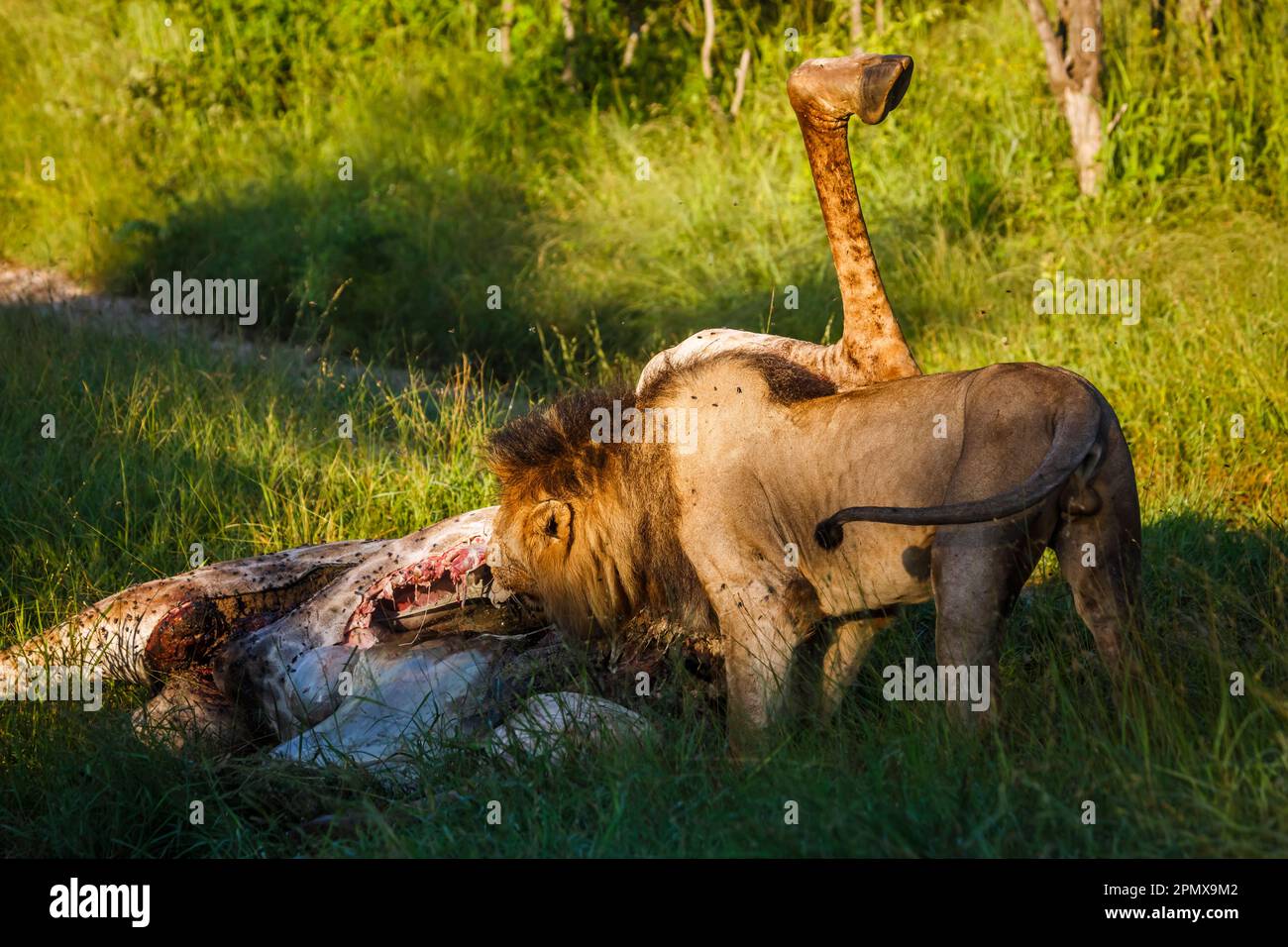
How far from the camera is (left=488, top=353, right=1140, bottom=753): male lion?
303cm

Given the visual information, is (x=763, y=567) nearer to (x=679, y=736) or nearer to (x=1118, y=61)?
(x=679, y=736)

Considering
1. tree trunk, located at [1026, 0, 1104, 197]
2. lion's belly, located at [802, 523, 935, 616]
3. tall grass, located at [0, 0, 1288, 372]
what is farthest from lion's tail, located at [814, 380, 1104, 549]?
tree trunk, located at [1026, 0, 1104, 197]

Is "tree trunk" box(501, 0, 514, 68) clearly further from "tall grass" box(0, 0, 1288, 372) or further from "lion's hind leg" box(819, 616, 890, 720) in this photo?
"lion's hind leg" box(819, 616, 890, 720)

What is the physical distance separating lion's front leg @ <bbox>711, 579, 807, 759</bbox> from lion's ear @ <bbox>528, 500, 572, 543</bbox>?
643 mm

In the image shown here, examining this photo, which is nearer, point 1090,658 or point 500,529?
point 1090,658

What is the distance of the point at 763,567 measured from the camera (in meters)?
3.46

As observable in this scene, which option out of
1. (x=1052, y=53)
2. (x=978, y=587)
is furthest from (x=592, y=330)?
(x=978, y=587)

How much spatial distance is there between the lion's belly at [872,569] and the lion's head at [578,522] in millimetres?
463

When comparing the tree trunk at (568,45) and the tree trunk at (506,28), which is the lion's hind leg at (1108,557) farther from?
the tree trunk at (506,28)

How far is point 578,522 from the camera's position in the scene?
3.94 meters

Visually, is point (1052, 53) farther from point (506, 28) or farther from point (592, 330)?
point (506, 28)
